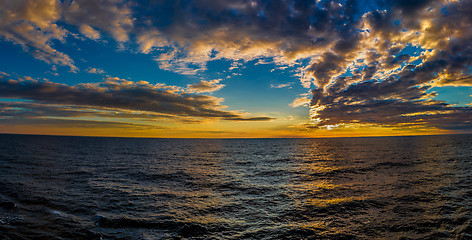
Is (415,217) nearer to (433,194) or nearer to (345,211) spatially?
(345,211)

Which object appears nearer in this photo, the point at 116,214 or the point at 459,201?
the point at 116,214

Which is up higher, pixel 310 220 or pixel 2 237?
pixel 2 237

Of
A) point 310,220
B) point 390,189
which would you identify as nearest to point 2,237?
point 310,220

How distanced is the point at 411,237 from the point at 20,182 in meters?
36.7

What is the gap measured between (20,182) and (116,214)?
17.9 metres

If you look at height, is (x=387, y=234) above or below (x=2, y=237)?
below

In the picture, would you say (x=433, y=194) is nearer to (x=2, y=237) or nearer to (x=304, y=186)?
(x=304, y=186)

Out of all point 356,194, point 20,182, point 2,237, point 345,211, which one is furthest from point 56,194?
point 356,194

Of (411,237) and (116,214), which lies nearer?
(411,237)

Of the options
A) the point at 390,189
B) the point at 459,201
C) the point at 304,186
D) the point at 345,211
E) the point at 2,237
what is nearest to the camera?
the point at 2,237

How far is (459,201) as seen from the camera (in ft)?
58.7

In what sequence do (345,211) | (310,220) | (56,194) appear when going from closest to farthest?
(310,220) < (345,211) < (56,194)

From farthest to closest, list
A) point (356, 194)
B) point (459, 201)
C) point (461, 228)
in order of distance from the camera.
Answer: point (356, 194)
point (459, 201)
point (461, 228)

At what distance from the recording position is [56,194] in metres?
19.5
